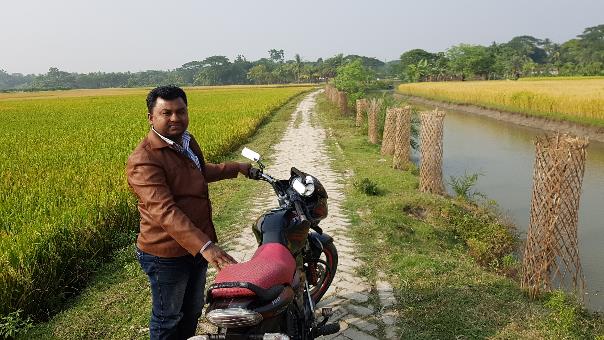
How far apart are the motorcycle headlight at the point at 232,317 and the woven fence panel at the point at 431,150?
6.56 meters

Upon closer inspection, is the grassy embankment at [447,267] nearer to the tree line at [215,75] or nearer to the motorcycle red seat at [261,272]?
the motorcycle red seat at [261,272]

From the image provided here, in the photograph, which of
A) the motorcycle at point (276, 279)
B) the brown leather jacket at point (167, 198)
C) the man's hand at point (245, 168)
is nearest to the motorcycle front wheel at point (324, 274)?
the motorcycle at point (276, 279)

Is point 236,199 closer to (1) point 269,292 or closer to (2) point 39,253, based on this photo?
(2) point 39,253

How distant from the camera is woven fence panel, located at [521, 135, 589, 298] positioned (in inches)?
149

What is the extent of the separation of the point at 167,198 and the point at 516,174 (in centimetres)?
1032

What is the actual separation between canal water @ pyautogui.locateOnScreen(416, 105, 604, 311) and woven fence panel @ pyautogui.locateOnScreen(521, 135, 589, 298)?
1.16 metres

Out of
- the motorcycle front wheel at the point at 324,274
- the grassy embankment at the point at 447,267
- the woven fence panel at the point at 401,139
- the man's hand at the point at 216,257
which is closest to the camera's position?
the man's hand at the point at 216,257

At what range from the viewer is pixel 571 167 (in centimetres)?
376

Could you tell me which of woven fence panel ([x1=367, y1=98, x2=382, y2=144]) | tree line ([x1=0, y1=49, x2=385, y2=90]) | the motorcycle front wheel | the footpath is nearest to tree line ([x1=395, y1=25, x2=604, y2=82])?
tree line ([x1=0, y1=49, x2=385, y2=90])

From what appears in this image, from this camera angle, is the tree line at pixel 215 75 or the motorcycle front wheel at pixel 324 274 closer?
the motorcycle front wheel at pixel 324 274

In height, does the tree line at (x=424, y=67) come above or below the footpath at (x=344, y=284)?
above

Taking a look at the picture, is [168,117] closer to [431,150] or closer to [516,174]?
[431,150]

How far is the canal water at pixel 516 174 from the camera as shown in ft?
19.5

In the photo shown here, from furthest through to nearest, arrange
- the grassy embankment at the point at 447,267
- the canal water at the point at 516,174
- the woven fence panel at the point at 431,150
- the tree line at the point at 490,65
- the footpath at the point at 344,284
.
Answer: the tree line at the point at 490,65
the woven fence panel at the point at 431,150
the canal water at the point at 516,174
the footpath at the point at 344,284
the grassy embankment at the point at 447,267
